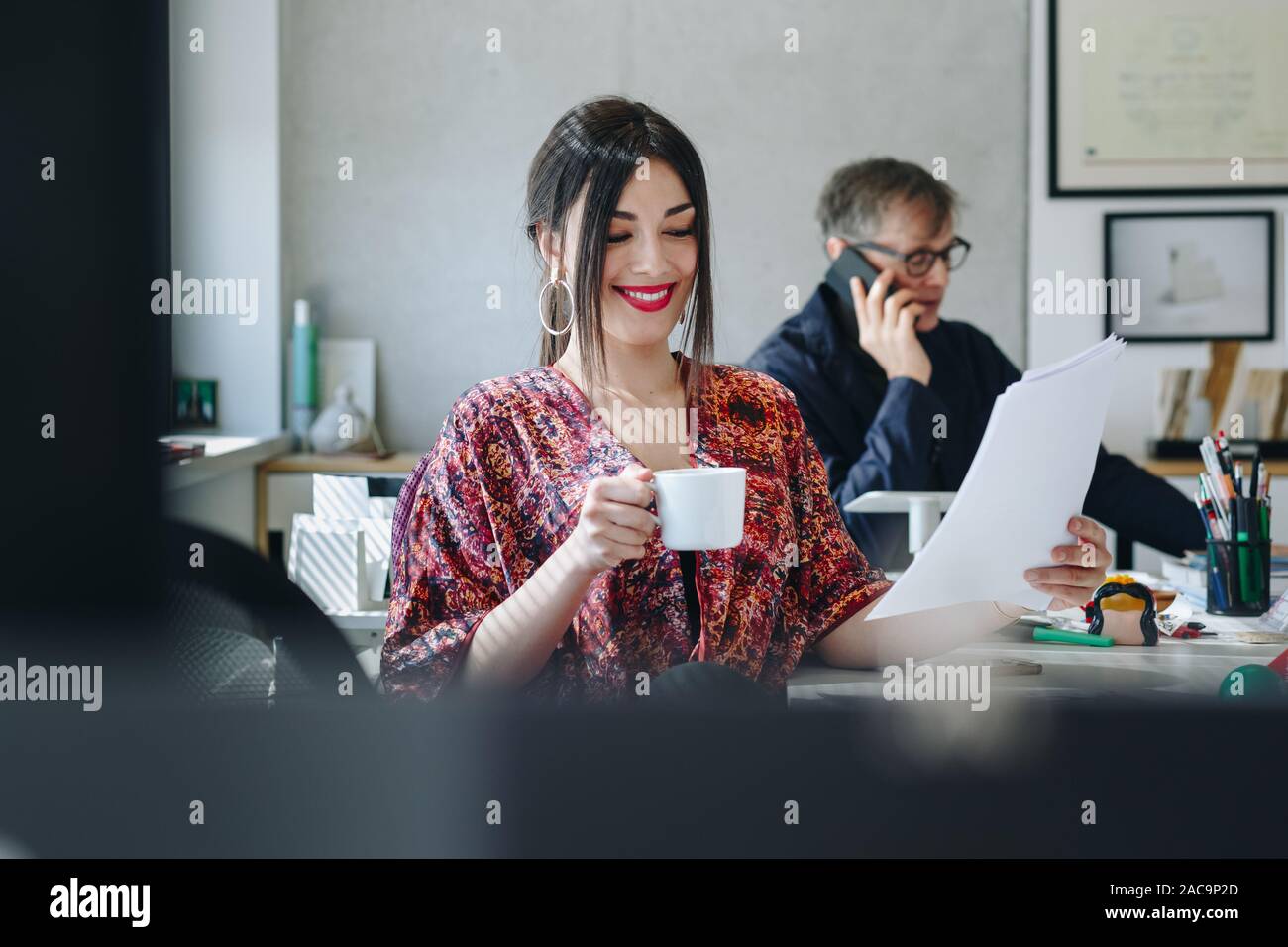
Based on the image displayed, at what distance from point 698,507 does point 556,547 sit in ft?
0.72

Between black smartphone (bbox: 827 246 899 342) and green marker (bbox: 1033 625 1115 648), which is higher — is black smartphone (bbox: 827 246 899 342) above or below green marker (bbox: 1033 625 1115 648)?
above

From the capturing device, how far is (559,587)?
814 millimetres

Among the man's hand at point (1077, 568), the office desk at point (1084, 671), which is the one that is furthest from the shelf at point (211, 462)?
the man's hand at point (1077, 568)

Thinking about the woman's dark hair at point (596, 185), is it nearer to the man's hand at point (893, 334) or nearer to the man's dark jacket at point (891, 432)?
the man's dark jacket at point (891, 432)

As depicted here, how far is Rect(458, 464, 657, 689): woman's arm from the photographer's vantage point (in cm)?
75

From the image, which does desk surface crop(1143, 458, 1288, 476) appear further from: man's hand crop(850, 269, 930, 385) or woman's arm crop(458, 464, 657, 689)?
woman's arm crop(458, 464, 657, 689)

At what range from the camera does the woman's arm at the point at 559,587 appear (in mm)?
749

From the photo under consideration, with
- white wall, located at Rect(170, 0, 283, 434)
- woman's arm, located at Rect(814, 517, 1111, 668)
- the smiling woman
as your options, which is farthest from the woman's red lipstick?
white wall, located at Rect(170, 0, 283, 434)

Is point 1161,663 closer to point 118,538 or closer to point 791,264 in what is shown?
point 118,538

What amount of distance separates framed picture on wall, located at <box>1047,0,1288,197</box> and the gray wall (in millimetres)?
97

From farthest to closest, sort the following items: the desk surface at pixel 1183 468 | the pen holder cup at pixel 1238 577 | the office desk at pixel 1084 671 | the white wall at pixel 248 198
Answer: the desk surface at pixel 1183 468, the white wall at pixel 248 198, the pen holder cup at pixel 1238 577, the office desk at pixel 1084 671

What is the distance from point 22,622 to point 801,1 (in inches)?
85.4

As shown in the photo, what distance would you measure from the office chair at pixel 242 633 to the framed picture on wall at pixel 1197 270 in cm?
219

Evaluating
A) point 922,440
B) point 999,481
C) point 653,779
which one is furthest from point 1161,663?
point 922,440
